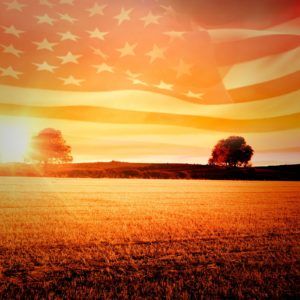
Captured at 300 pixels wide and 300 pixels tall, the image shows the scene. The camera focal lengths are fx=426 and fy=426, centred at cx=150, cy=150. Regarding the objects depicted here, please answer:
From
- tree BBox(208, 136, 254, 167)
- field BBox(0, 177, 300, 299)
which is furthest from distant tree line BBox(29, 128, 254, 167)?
field BBox(0, 177, 300, 299)

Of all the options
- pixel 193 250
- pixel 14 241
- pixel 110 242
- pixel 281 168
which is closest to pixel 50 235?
pixel 14 241

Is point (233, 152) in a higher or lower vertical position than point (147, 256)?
→ higher

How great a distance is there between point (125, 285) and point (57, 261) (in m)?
2.68

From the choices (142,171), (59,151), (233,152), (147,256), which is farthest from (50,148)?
(147,256)

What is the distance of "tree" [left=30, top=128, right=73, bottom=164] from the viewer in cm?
8556

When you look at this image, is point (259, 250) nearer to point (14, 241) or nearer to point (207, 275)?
point (207, 275)

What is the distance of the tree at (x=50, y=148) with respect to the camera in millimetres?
85562

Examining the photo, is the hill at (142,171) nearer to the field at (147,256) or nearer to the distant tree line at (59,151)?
the distant tree line at (59,151)

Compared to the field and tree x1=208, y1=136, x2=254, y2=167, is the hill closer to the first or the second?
tree x1=208, y1=136, x2=254, y2=167

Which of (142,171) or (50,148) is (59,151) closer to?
(50,148)

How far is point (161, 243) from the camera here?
13.5 m

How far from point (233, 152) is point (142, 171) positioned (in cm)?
3174

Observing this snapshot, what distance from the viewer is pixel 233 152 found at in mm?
106312

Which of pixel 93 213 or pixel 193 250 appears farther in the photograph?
pixel 93 213
